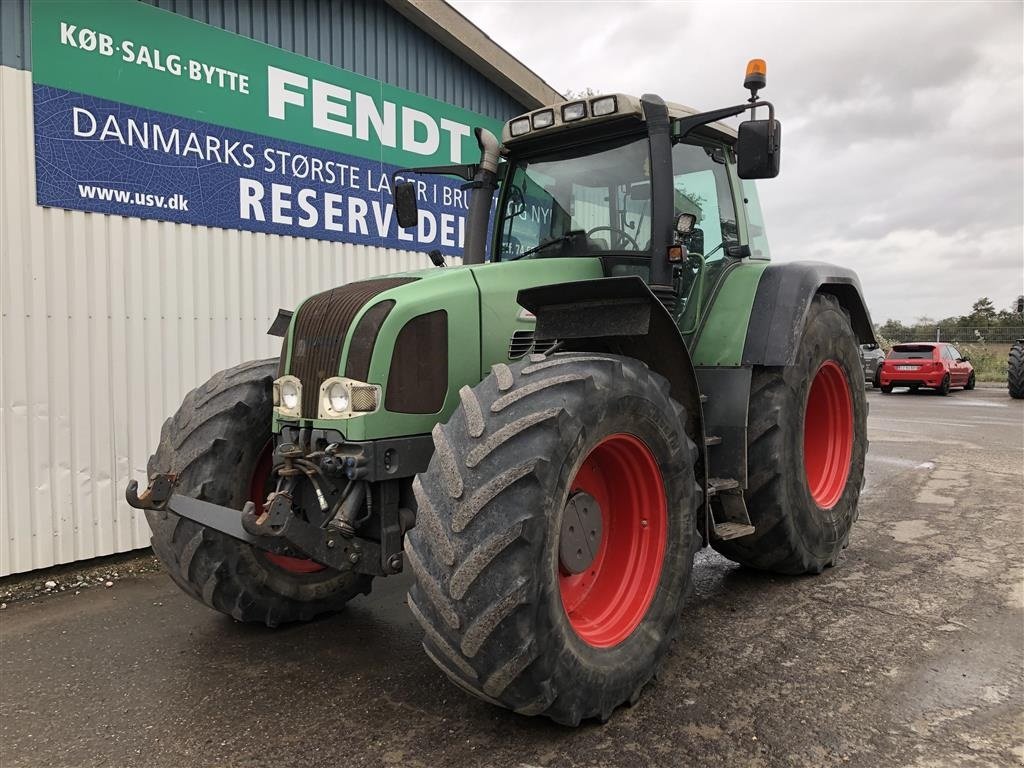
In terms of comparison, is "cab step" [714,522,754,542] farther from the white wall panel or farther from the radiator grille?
the white wall panel

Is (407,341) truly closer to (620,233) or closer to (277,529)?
(277,529)

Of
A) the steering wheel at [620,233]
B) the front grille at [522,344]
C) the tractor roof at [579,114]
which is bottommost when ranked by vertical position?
the front grille at [522,344]

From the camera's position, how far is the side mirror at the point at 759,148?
3.60 metres

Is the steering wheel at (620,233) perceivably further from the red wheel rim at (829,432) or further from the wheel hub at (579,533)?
the red wheel rim at (829,432)

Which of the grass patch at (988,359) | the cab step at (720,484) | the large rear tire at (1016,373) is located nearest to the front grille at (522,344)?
the cab step at (720,484)

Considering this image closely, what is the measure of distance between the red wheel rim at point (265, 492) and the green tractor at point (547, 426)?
0.02 m

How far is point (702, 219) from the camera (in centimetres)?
446

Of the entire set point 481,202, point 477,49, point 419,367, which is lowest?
point 419,367

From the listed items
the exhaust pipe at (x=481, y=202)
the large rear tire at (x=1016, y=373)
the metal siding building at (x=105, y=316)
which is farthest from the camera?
the large rear tire at (x=1016, y=373)

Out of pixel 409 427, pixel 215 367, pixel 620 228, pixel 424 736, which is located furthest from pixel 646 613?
pixel 215 367

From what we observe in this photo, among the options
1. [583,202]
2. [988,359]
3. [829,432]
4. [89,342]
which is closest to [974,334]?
[988,359]

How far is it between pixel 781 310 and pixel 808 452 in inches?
53.6

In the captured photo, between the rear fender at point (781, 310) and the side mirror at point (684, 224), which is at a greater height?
the side mirror at point (684, 224)

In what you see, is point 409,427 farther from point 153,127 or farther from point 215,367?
point 153,127
